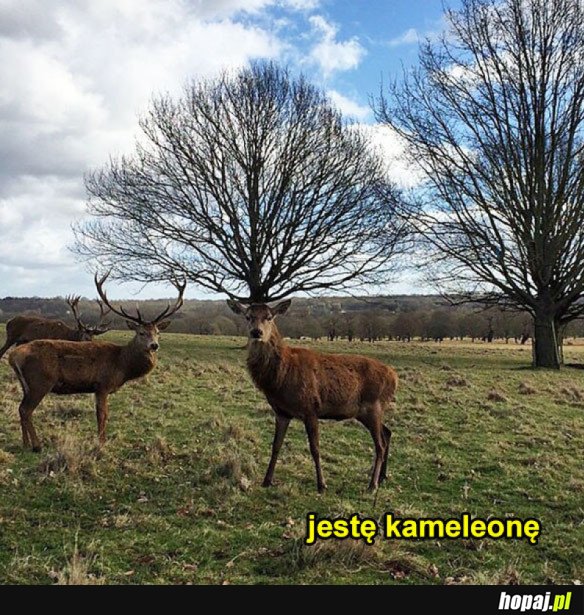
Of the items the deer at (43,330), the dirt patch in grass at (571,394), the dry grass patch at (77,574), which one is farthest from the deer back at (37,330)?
the dirt patch in grass at (571,394)

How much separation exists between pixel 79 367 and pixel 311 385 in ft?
12.5

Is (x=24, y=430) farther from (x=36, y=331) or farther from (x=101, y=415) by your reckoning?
(x=36, y=331)

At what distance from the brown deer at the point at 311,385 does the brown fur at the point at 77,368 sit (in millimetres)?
2486

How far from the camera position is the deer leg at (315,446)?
7000 mm

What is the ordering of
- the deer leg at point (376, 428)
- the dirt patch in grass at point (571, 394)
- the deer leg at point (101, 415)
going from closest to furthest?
the deer leg at point (376, 428), the deer leg at point (101, 415), the dirt patch in grass at point (571, 394)

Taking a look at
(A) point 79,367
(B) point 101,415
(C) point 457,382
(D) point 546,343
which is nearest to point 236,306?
(B) point 101,415

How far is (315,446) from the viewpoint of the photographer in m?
7.11

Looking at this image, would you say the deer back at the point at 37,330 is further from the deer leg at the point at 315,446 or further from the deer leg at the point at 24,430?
the deer leg at the point at 315,446

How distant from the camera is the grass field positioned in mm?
4832

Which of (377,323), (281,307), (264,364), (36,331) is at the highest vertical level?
(281,307)

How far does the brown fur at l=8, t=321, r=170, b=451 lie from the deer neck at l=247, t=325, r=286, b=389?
2.69m

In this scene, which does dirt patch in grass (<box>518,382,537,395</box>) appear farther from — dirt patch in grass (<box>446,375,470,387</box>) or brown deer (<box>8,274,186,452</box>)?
brown deer (<box>8,274,186,452</box>)

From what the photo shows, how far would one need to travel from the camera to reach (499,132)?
24.0 meters
